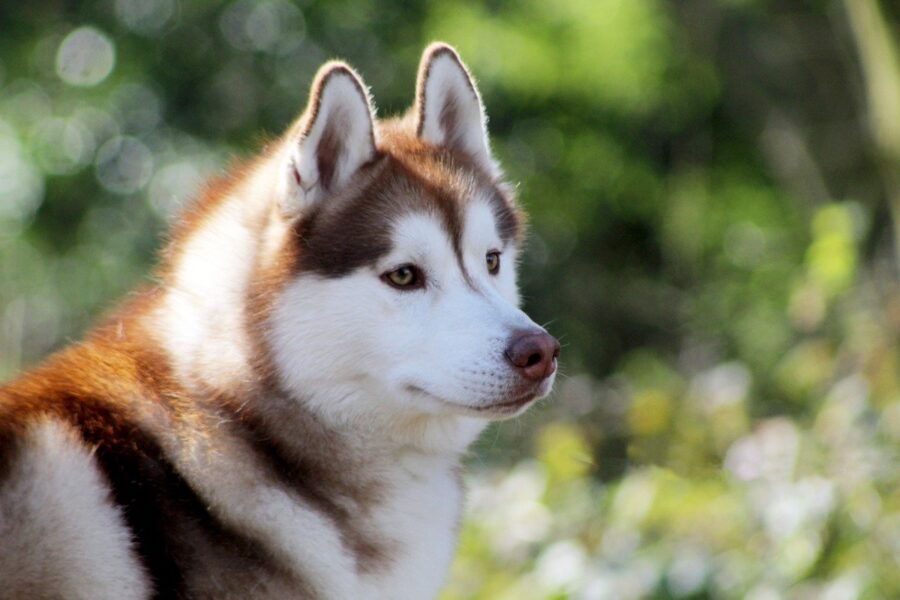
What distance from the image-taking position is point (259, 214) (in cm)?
349

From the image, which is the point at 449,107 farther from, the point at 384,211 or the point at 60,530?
the point at 60,530

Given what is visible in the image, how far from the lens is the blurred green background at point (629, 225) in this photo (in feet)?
17.7

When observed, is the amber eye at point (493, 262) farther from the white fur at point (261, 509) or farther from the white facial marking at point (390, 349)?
the white fur at point (261, 509)

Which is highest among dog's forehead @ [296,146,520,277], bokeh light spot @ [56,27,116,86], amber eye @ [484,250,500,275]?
dog's forehead @ [296,146,520,277]

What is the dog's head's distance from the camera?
3.29 meters

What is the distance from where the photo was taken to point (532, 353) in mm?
3271

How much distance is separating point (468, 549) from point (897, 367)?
7.13 ft

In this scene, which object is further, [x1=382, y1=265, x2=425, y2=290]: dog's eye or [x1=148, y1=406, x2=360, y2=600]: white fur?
[x1=382, y1=265, x2=425, y2=290]: dog's eye

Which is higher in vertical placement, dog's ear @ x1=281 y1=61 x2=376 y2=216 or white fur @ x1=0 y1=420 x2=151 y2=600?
dog's ear @ x1=281 y1=61 x2=376 y2=216

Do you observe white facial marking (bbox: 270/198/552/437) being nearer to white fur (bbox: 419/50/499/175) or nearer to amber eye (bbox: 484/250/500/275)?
amber eye (bbox: 484/250/500/275)

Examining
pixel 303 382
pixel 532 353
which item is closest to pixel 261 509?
pixel 303 382

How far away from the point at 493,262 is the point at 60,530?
4.77ft

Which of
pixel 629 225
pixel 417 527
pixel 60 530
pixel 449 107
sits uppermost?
pixel 449 107

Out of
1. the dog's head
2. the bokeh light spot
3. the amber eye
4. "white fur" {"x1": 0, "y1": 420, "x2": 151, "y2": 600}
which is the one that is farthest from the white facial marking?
the bokeh light spot
